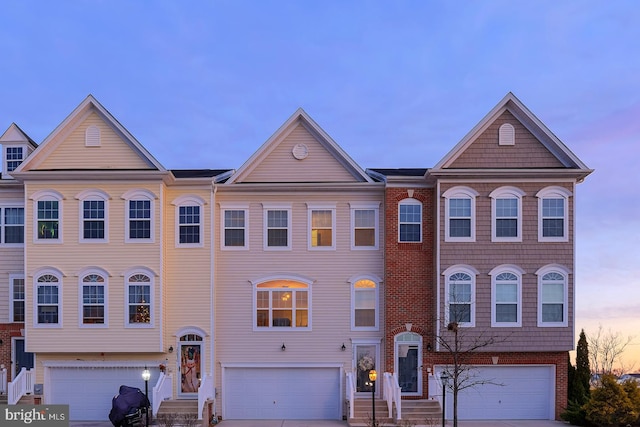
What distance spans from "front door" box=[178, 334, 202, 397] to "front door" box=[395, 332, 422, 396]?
7692mm

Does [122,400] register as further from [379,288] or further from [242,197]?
[379,288]

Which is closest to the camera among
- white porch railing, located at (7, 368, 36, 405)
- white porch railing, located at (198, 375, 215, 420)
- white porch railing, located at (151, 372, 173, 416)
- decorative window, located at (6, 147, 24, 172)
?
white porch railing, located at (198, 375, 215, 420)

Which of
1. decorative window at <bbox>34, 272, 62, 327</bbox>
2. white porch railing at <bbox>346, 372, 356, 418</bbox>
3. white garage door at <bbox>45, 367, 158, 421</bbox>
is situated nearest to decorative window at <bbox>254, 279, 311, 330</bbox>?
white porch railing at <bbox>346, 372, 356, 418</bbox>

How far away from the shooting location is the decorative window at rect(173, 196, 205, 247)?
22656 mm

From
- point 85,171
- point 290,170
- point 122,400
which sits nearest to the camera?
point 122,400

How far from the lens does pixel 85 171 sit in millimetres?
21719

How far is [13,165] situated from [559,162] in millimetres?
21621

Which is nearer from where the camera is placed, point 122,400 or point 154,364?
point 122,400

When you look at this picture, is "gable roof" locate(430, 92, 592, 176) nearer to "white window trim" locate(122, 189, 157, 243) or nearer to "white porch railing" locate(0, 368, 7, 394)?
"white window trim" locate(122, 189, 157, 243)

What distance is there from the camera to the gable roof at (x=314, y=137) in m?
22.8

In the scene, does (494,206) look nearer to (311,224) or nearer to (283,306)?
(311,224)

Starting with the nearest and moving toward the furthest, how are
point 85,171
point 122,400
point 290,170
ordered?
point 122,400 < point 85,171 < point 290,170

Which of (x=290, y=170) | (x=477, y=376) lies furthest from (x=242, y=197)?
(x=477, y=376)

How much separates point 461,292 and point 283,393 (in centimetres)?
796
